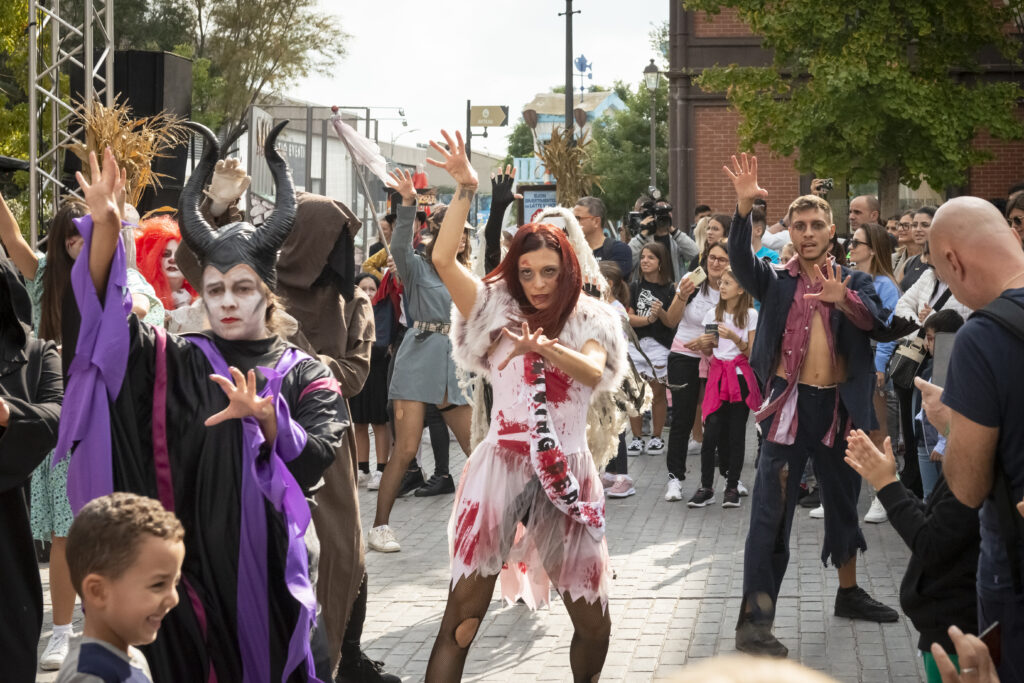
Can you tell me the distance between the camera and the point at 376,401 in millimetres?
10891

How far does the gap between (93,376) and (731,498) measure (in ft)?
22.6

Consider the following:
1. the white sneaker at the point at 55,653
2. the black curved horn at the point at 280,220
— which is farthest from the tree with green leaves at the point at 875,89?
the black curved horn at the point at 280,220

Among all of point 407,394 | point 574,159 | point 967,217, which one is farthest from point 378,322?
point 967,217

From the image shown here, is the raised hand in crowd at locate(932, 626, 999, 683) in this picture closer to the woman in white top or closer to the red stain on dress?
the red stain on dress

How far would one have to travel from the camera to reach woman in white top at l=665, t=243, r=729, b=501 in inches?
414

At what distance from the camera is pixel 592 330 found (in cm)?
518

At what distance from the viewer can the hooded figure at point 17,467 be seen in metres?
4.57

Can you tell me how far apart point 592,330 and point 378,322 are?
643 cm

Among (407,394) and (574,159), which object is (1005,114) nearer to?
(574,159)

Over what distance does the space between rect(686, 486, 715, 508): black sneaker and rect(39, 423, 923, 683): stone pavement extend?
17 cm

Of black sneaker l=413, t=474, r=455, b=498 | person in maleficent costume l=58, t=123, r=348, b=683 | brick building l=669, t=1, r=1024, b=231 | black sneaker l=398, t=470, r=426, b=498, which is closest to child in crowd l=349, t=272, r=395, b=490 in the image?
black sneaker l=398, t=470, r=426, b=498

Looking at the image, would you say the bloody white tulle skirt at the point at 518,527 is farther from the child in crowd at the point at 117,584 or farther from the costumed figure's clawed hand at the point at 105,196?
the child in crowd at the point at 117,584

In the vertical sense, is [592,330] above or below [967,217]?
below

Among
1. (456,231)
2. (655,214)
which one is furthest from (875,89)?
(456,231)
